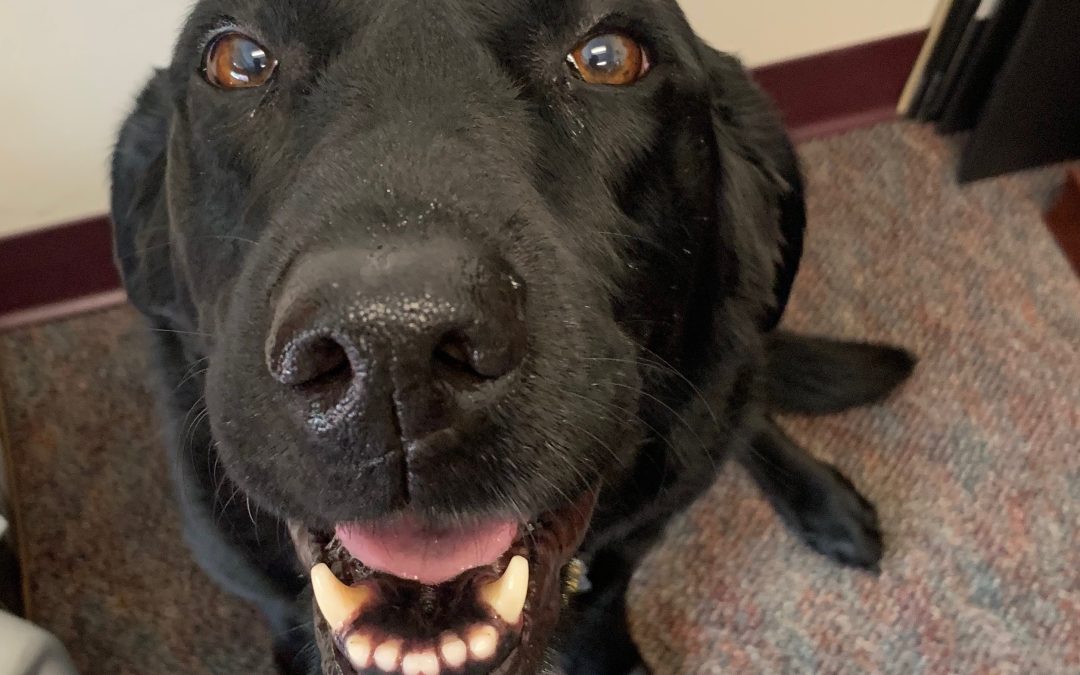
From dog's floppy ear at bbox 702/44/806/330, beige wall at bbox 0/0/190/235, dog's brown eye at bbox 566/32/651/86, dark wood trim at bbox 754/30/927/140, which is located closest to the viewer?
dog's brown eye at bbox 566/32/651/86

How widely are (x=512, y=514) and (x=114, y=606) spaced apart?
106cm

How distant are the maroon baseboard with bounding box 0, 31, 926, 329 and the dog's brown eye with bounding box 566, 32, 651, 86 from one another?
845 millimetres

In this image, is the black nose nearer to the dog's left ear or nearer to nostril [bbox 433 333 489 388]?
nostril [bbox 433 333 489 388]

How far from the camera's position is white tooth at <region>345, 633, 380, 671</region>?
0.77 metres

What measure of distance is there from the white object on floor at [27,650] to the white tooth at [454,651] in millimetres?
698

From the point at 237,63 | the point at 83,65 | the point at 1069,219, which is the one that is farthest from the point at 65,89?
the point at 1069,219

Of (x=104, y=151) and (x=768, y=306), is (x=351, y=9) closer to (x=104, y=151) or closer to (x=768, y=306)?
(x=768, y=306)

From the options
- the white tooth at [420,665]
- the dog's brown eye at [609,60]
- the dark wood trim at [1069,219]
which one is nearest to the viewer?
the white tooth at [420,665]

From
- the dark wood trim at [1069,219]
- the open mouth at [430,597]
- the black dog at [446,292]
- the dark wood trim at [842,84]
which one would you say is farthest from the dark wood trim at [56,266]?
the dark wood trim at [1069,219]

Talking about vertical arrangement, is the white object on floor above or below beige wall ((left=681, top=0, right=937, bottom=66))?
below

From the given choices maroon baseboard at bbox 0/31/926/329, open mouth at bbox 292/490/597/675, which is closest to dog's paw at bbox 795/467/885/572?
maroon baseboard at bbox 0/31/926/329

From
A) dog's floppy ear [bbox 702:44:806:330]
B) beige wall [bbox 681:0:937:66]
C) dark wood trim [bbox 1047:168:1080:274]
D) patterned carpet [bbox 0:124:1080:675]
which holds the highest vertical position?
dog's floppy ear [bbox 702:44:806:330]

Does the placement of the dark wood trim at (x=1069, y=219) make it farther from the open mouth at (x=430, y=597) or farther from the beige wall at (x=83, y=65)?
the open mouth at (x=430, y=597)

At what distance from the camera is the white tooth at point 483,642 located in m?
0.77
